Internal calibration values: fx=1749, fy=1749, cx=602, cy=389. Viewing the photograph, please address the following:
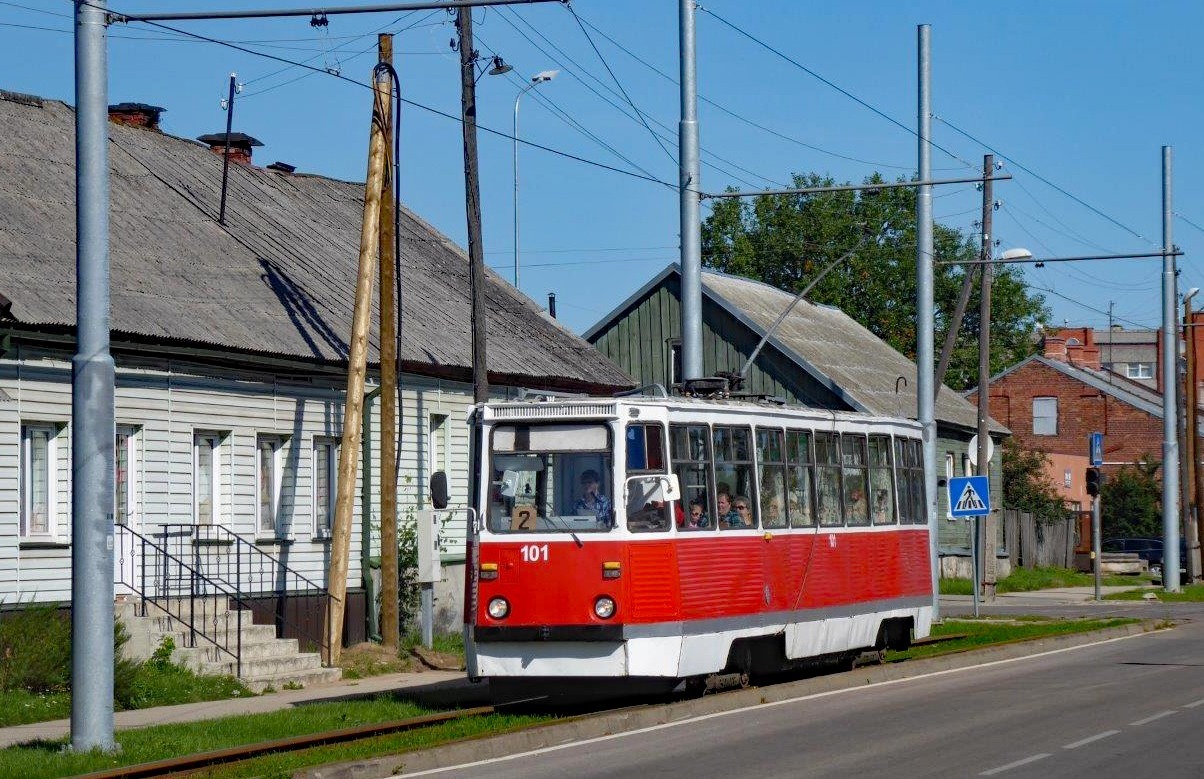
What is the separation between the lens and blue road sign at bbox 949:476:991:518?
29656 millimetres

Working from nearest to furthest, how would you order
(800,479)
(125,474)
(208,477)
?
(800,479)
(125,474)
(208,477)

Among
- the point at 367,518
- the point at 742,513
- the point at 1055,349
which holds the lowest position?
the point at 367,518

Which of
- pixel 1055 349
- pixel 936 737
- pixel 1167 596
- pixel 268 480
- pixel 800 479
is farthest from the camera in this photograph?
pixel 1055 349

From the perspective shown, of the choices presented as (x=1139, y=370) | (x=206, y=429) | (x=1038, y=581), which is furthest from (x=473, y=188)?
(x=1139, y=370)

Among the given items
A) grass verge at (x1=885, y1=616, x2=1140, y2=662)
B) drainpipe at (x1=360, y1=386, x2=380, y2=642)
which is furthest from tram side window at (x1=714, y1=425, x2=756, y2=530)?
drainpipe at (x1=360, y1=386, x2=380, y2=642)

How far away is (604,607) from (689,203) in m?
6.64

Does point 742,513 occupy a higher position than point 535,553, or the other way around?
point 742,513

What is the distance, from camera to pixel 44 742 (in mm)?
14414

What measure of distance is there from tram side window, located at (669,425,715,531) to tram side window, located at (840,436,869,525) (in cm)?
338

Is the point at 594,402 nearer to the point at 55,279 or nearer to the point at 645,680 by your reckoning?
the point at 645,680

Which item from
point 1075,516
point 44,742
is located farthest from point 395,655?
point 1075,516

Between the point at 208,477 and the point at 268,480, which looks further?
the point at 268,480

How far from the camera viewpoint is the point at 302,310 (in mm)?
26344

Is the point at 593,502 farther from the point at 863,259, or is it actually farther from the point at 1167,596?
the point at 863,259
